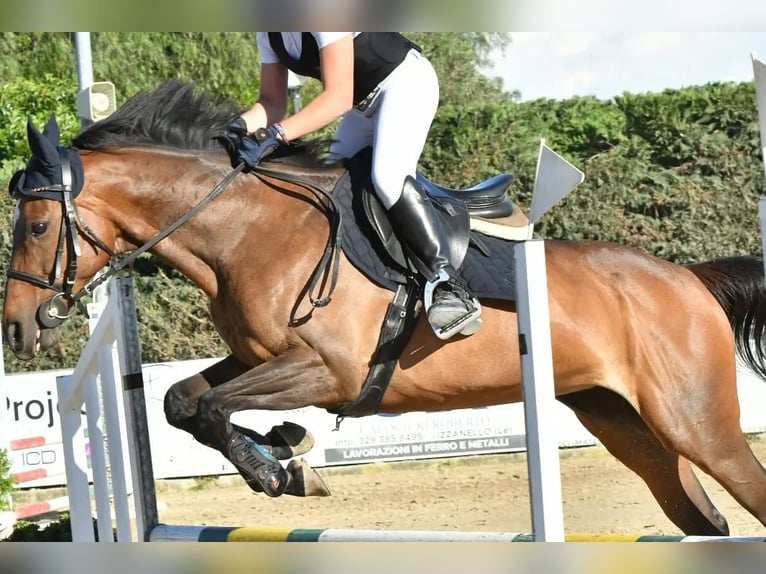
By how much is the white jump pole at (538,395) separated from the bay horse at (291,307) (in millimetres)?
779

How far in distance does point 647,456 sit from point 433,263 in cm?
115

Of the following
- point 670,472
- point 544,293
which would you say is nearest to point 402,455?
point 670,472

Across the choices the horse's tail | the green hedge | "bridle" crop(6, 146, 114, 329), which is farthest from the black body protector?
the green hedge

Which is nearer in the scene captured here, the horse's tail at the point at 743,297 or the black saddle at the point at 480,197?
the black saddle at the point at 480,197

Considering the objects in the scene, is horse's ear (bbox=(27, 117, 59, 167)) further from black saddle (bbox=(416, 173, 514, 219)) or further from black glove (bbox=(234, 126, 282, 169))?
black saddle (bbox=(416, 173, 514, 219))

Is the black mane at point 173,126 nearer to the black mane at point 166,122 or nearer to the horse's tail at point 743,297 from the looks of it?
the black mane at point 166,122

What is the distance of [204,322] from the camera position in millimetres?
7777

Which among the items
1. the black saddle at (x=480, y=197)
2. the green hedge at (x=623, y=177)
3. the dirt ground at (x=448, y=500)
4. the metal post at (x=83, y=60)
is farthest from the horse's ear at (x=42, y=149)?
the green hedge at (x=623, y=177)

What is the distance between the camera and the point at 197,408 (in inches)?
122

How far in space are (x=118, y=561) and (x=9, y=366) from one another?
5301mm

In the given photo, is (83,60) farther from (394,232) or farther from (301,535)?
(301,535)

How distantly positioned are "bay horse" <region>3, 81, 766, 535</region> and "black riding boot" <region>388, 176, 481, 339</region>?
4.0 inches

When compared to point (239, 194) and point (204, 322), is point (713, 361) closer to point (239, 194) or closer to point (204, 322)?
point (239, 194)

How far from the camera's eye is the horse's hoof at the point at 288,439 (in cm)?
319
